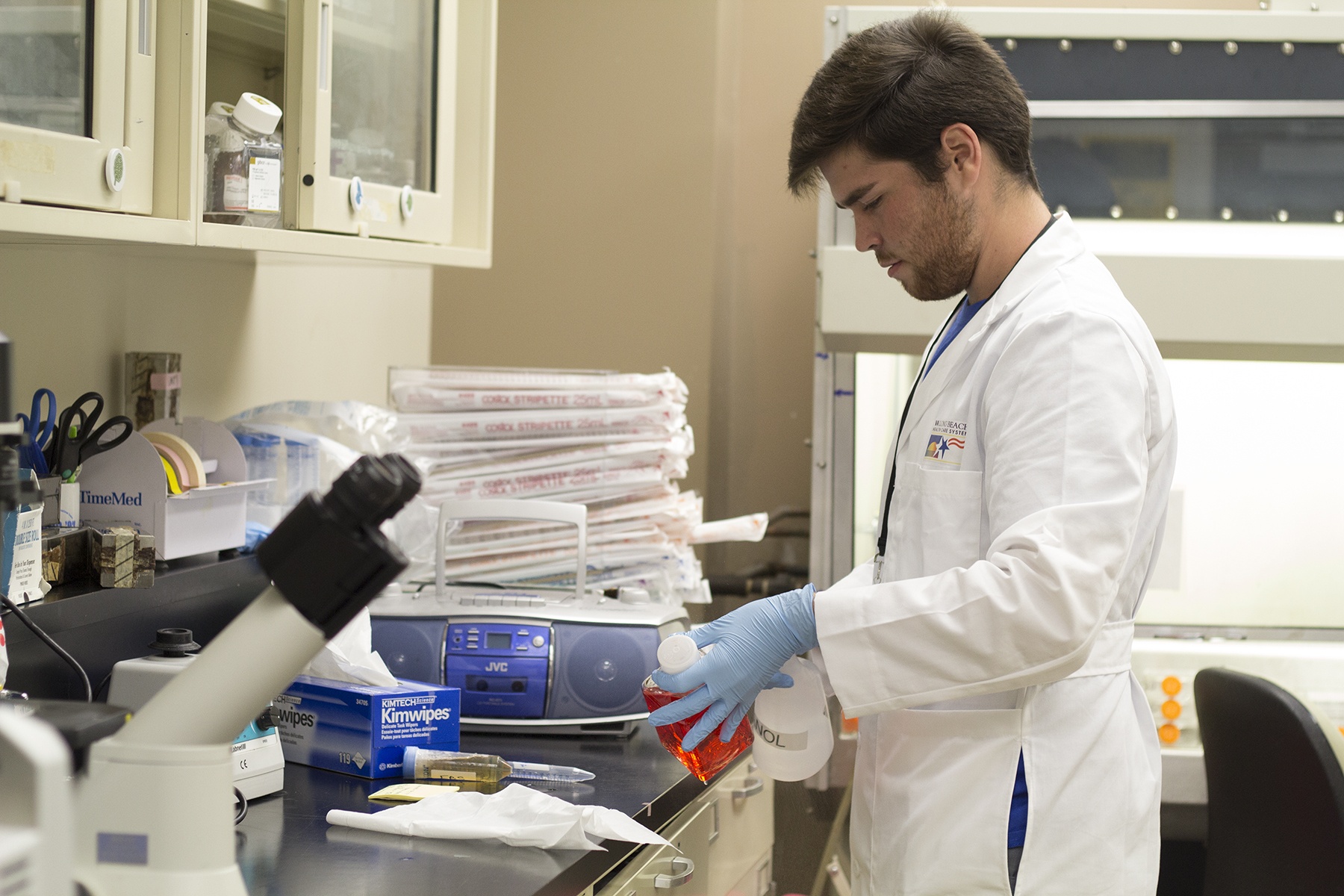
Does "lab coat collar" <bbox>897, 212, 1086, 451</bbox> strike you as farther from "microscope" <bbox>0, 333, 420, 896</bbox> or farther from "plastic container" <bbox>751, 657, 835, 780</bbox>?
"microscope" <bbox>0, 333, 420, 896</bbox>

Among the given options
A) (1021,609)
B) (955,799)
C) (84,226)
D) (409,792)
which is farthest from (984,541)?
(84,226)

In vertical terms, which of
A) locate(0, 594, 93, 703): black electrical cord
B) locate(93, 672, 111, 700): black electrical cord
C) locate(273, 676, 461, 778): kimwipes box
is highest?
locate(0, 594, 93, 703): black electrical cord

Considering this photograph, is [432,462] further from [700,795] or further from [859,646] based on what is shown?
[859,646]

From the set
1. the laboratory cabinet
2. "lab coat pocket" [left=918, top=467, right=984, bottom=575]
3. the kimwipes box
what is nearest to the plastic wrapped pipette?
the kimwipes box

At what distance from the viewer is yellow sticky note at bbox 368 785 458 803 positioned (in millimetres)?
1289

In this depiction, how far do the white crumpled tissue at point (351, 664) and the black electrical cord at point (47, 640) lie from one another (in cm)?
23

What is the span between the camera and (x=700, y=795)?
1.53 m

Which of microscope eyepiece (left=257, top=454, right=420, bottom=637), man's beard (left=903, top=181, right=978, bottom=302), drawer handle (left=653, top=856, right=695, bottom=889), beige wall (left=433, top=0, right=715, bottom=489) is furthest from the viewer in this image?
beige wall (left=433, top=0, right=715, bottom=489)

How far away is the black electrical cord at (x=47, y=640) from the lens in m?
1.21

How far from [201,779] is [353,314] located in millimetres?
1746

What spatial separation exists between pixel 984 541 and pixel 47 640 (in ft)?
3.11

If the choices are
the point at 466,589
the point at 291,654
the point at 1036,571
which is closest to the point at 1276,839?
the point at 1036,571

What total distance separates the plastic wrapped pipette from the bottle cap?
71cm

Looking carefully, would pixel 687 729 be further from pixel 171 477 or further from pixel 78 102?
pixel 78 102
